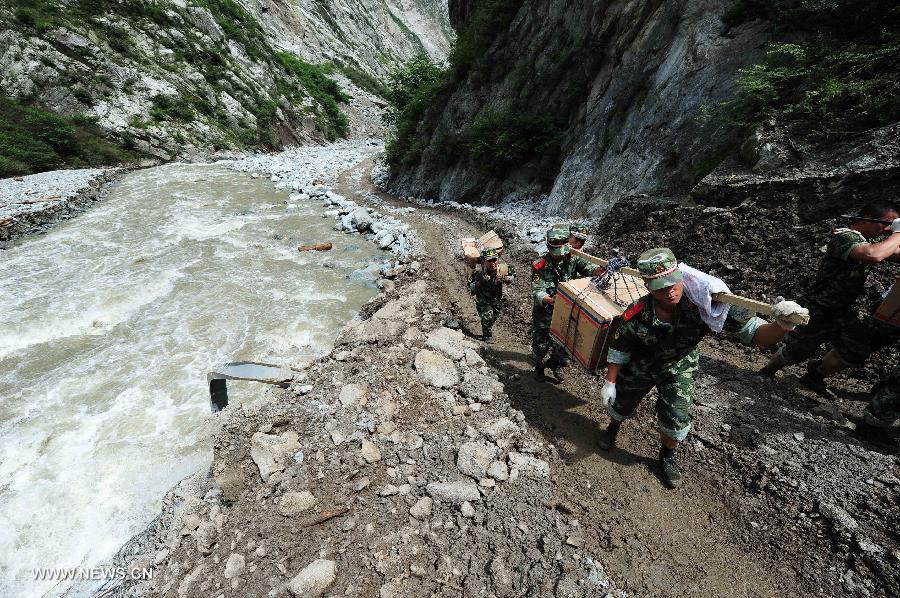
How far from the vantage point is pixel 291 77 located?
44.1 m

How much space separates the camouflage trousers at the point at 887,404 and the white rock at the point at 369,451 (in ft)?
15.4

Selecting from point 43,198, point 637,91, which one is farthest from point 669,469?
point 43,198

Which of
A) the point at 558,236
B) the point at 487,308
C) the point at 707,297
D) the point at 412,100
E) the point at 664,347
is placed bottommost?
the point at 487,308

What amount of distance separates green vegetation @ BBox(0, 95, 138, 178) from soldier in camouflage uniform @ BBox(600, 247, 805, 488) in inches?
1108

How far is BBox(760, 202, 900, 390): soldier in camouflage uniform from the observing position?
12.4ft

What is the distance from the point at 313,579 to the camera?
2748 mm

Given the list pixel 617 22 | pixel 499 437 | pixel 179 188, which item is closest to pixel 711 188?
pixel 499 437

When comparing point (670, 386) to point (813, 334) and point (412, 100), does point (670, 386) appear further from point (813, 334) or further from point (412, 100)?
point (412, 100)

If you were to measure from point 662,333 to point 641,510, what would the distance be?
1.62 m

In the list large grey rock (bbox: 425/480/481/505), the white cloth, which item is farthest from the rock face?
large grey rock (bbox: 425/480/481/505)

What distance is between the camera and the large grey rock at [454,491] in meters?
3.27

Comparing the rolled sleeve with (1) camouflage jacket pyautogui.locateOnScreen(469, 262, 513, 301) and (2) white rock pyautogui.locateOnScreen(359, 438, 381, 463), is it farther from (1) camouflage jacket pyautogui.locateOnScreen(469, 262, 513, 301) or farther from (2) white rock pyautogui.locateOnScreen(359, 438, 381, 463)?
(1) camouflage jacket pyautogui.locateOnScreen(469, 262, 513, 301)

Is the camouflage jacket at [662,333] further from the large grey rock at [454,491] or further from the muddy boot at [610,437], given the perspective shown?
the large grey rock at [454,491]

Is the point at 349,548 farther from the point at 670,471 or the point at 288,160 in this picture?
the point at 288,160
